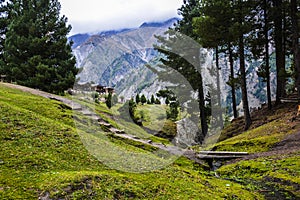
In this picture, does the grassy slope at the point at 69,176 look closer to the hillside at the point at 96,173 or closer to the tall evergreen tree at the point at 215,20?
the hillside at the point at 96,173

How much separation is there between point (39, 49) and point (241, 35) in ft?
63.8

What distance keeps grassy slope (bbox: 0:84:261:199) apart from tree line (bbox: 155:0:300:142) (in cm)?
1287

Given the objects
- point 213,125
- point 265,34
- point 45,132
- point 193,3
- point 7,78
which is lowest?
point 213,125

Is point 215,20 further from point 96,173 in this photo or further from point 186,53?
point 96,173

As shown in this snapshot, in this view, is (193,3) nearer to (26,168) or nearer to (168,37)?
(168,37)

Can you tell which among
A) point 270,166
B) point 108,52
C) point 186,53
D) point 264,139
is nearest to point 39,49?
point 108,52

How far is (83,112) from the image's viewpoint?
784 inches

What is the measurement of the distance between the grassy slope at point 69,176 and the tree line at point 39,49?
15.2m

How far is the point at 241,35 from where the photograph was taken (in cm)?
2108

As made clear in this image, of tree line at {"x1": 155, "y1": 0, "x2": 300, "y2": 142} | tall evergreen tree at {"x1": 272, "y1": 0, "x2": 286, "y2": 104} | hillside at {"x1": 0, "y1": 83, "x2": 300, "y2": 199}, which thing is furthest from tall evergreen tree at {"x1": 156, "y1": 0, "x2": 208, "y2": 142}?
hillside at {"x1": 0, "y1": 83, "x2": 300, "y2": 199}

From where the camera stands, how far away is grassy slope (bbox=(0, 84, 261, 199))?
723 cm

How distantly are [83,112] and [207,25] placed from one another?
1134 centimetres

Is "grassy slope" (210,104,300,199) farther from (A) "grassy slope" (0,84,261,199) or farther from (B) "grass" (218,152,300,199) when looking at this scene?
(A) "grassy slope" (0,84,261,199)

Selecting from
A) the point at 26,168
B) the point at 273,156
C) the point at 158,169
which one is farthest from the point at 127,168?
the point at 273,156
